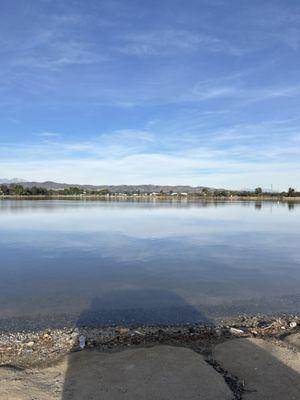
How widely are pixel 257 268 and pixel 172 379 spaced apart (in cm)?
1410

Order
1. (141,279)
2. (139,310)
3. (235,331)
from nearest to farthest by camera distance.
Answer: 1. (235,331)
2. (139,310)
3. (141,279)

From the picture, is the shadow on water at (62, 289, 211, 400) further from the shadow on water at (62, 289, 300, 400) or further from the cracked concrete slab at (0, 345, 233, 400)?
the cracked concrete slab at (0, 345, 233, 400)

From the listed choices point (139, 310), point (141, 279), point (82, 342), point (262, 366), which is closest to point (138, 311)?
point (139, 310)

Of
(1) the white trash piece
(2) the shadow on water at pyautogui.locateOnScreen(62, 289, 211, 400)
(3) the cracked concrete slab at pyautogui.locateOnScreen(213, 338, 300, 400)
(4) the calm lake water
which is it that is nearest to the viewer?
(3) the cracked concrete slab at pyautogui.locateOnScreen(213, 338, 300, 400)

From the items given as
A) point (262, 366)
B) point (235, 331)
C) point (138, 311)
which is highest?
point (262, 366)

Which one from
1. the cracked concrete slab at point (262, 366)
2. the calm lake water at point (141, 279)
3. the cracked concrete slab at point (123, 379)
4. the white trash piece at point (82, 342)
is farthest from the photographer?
the calm lake water at point (141, 279)

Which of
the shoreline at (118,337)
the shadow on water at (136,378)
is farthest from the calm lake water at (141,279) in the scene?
the shadow on water at (136,378)

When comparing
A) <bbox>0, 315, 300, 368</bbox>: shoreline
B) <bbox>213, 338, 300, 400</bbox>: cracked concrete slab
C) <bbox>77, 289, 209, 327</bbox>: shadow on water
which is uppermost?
<bbox>213, 338, 300, 400</bbox>: cracked concrete slab

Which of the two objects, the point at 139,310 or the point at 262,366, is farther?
the point at 139,310

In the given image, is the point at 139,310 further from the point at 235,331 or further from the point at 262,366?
the point at 262,366

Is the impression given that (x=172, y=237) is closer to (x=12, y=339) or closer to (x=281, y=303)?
(x=281, y=303)

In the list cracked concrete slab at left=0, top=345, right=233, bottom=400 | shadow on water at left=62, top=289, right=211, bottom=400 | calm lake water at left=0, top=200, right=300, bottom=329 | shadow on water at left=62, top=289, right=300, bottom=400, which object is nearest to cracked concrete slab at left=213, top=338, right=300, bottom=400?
shadow on water at left=62, top=289, right=300, bottom=400

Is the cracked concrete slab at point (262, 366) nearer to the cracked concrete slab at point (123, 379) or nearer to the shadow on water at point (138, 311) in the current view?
the cracked concrete slab at point (123, 379)

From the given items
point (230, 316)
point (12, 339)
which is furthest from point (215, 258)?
point (12, 339)
